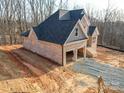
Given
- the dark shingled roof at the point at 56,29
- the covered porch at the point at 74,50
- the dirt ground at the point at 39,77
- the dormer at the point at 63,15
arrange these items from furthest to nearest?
the dormer at the point at 63,15, the dark shingled roof at the point at 56,29, the covered porch at the point at 74,50, the dirt ground at the point at 39,77

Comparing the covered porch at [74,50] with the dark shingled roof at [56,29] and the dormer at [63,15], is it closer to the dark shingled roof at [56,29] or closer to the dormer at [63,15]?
the dark shingled roof at [56,29]

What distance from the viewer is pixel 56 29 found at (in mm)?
19250

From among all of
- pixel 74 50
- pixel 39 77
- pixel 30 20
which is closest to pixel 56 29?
pixel 74 50

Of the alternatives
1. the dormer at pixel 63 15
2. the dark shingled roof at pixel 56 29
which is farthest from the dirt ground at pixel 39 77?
the dormer at pixel 63 15

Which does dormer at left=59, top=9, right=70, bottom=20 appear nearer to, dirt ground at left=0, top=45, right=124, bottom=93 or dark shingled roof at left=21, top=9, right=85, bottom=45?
dark shingled roof at left=21, top=9, right=85, bottom=45

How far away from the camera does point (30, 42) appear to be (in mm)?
22031

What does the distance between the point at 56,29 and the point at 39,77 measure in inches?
295

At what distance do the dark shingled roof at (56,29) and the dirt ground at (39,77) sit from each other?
2.98 metres

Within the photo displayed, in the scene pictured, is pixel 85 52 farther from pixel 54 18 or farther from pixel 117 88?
pixel 117 88

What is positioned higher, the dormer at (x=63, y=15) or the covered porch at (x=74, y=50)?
the dormer at (x=63, y=15)

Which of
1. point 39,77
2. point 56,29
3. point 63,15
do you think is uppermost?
point 63,15

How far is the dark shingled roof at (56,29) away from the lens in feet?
57.9

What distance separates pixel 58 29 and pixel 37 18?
61.3 ft

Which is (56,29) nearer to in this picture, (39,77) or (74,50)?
(74,50)
